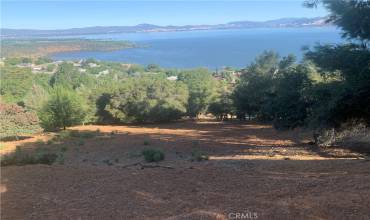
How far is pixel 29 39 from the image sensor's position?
454 ft

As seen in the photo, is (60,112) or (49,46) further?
(49,46)

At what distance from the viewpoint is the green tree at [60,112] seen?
33.1 meters

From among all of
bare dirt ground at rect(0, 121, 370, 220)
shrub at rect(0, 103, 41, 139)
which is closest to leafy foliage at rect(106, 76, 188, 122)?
shrub at rect(0, 103, 41, 139)

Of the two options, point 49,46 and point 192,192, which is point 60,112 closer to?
point 192,192

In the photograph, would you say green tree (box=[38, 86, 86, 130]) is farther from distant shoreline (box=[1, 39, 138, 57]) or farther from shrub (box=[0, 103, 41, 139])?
distant shoreline (box=[1, 39, 138, 57])

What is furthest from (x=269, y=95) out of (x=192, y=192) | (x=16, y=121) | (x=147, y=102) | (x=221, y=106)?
(x=16, y=121)

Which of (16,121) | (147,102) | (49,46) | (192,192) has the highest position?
(192,192)

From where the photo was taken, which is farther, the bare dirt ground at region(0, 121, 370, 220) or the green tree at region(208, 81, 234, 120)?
the green tree at region(208, 81, 234, 120)

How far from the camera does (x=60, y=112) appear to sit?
33250 millimetres

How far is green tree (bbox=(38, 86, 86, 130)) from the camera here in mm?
33125

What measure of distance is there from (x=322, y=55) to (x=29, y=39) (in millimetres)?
140517

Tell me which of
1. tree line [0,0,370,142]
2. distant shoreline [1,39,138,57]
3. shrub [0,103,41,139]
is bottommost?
shrub [0,103,41,139]

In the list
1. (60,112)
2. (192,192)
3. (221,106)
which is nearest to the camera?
(192,192)

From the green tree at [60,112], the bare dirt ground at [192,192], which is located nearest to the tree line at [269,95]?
the green tree at [60,112]
